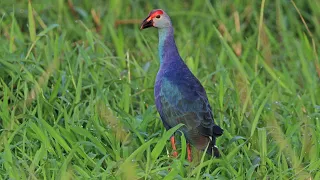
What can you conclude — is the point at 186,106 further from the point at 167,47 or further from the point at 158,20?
the point at 158,20

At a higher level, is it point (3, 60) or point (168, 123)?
point (3, 60)

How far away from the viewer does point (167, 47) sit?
4.62 metres

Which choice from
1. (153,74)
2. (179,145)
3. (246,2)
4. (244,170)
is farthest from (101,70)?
(246,2)

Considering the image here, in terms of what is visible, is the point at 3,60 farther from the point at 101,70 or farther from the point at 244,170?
the point at 244,170

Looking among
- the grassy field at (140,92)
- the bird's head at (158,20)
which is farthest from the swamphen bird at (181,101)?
the grassy field at (140,92)

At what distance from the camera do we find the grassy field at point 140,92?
4.13 meters

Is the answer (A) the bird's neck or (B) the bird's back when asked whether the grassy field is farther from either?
(A) the bird's neck

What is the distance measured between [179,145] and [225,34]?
1.78 metres

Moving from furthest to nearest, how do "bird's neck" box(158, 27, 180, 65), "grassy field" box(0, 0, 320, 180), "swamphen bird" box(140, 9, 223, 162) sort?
"bird's neck" box(158, 27, 180, 65), "swamphen bird" box(140, 9, 223, 162), "grassy field" box(0, 0, 320, 180)

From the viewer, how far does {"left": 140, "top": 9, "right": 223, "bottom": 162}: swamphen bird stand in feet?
13.9

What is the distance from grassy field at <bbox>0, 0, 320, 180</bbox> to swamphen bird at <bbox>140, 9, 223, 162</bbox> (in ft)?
0.36

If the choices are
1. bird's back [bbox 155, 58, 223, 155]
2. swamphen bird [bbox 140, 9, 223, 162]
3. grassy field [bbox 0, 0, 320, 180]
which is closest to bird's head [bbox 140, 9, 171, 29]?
swamphen bird [bbox 140, 9, 223, 162]

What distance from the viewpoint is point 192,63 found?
550 centimetres

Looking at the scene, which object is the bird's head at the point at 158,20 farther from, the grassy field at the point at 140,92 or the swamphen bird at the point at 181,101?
the grassy field at the point at 140,92
